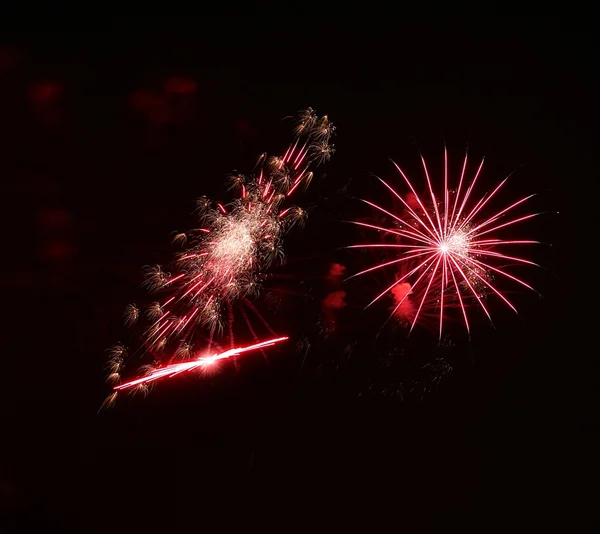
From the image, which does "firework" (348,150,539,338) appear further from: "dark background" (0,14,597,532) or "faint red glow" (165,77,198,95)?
"faint red glow" (165,77,198,95)

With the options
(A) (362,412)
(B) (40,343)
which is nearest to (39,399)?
(B) (40,343)

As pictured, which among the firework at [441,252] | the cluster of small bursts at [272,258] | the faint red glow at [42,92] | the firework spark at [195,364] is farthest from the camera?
the faint red glow at [42,92]

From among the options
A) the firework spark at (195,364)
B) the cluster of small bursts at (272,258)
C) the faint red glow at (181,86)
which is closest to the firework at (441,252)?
the cluster of small bursts at (272,258)

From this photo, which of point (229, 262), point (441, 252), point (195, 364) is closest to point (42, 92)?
point (229, 262)

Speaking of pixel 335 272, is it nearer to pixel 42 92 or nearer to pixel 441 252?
pixel 441 252

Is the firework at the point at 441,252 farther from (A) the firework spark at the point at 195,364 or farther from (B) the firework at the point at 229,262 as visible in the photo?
(A) the firework spark at the point at 195,364
